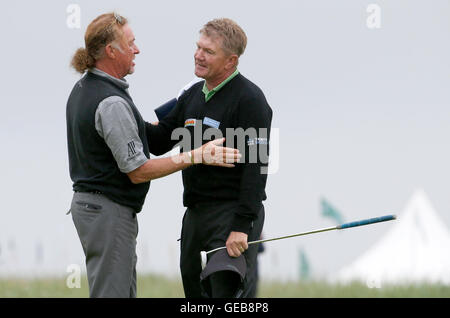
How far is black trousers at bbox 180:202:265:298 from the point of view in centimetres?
556

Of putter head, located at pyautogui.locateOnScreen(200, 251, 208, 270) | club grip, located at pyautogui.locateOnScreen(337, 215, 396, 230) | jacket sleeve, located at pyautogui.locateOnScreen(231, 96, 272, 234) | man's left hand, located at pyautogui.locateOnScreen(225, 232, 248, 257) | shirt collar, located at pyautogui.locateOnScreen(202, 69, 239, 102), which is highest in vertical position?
shirt collar, located at pyautogui.locateOnScreen(202, 69, 239, 102)

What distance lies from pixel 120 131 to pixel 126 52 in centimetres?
62

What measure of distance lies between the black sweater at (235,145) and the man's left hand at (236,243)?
0.04 metres

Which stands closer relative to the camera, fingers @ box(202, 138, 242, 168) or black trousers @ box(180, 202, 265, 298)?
fingers @ box(202, 138, 242, 168)

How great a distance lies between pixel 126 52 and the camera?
532cm

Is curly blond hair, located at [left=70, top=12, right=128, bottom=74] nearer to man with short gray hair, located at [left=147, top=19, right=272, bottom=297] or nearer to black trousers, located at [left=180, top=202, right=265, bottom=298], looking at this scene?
man with short gray hair, located at [left=147, top=19, right=272, bottom=297]

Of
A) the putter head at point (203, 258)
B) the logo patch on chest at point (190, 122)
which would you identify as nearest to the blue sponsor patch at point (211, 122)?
the logo patch on chest at point (190, 122)

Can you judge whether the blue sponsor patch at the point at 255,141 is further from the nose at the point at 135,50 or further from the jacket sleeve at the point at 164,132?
the nose at the point at 135,50

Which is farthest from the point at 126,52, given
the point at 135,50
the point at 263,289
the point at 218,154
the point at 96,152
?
the point at 263,289

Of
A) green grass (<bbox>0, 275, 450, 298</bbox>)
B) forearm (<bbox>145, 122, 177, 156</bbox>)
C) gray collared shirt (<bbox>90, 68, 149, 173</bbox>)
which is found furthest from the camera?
green grass (<bbox>0, 275, 450, 298</bbox>)

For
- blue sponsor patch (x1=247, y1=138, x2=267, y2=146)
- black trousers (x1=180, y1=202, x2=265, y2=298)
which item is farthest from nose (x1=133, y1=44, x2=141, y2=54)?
black trousers (x1=180, y1=202, x2=265, y2=298)

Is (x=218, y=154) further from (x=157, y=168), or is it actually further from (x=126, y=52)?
(x=126, y=52)
